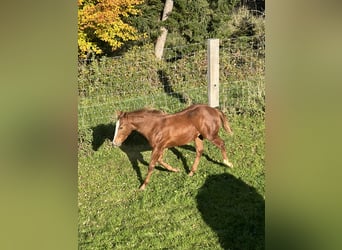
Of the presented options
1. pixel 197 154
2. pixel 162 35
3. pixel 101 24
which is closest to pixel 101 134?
pixel 197 154

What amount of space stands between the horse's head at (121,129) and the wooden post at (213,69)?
5.28ft

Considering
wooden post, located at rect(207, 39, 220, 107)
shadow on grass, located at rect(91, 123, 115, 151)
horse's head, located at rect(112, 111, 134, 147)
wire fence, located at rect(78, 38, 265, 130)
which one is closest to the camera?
horse's head, located at rect(112, 111, 134, 147)

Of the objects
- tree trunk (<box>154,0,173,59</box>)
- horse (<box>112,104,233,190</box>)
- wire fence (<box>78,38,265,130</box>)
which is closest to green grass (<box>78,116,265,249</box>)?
horse (<box>112,104,233,190</box>)

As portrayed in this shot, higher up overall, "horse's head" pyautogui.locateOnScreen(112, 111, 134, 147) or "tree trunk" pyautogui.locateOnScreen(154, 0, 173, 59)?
"tree trunk" pyautogui.locateOnScreen(154, 0, 173, 59)

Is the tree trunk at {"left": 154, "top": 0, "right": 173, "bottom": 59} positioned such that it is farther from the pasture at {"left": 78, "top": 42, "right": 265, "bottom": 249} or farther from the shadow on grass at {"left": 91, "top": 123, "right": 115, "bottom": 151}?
the shadow on grass at {"left": 91, "top": 123, "right": 115, "bottom": 151}

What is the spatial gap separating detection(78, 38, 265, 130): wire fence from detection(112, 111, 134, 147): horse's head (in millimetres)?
1161

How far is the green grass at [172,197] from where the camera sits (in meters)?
2.89

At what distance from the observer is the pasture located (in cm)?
290

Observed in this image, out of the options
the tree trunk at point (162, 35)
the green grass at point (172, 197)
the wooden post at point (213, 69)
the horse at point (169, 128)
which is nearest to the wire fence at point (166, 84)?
the wooden post at point (213, 69)

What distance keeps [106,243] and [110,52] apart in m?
5.17

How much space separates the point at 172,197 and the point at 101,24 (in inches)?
148

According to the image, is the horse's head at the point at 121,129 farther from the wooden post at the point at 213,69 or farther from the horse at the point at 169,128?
the wooden post at the point at 213,69
